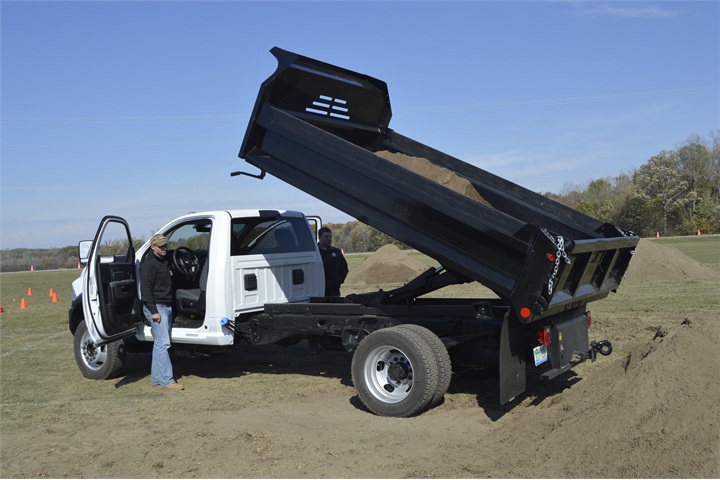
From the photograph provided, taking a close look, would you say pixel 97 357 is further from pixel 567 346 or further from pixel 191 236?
pixel 567 346

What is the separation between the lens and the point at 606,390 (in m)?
5.92

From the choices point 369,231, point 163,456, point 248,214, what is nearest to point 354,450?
point 163,456

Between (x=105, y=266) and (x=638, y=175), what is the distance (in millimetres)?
62545

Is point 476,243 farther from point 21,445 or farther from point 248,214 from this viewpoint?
point 21,445

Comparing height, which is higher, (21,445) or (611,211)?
(611,211)

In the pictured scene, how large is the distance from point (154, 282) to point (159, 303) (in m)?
0.26

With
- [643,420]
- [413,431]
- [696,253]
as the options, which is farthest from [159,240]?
[696,253]

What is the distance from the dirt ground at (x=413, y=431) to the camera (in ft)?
15.9

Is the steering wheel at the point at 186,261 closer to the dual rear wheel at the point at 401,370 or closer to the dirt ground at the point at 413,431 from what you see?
the dirt ground at the point at 413,431

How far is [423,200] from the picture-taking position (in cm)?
639

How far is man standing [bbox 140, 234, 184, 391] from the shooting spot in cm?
820

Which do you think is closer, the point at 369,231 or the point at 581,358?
the point at 581,358

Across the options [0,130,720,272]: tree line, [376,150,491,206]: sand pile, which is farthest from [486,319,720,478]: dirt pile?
[0,130,720,272]: tree line

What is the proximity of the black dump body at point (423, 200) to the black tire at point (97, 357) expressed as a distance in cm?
319
